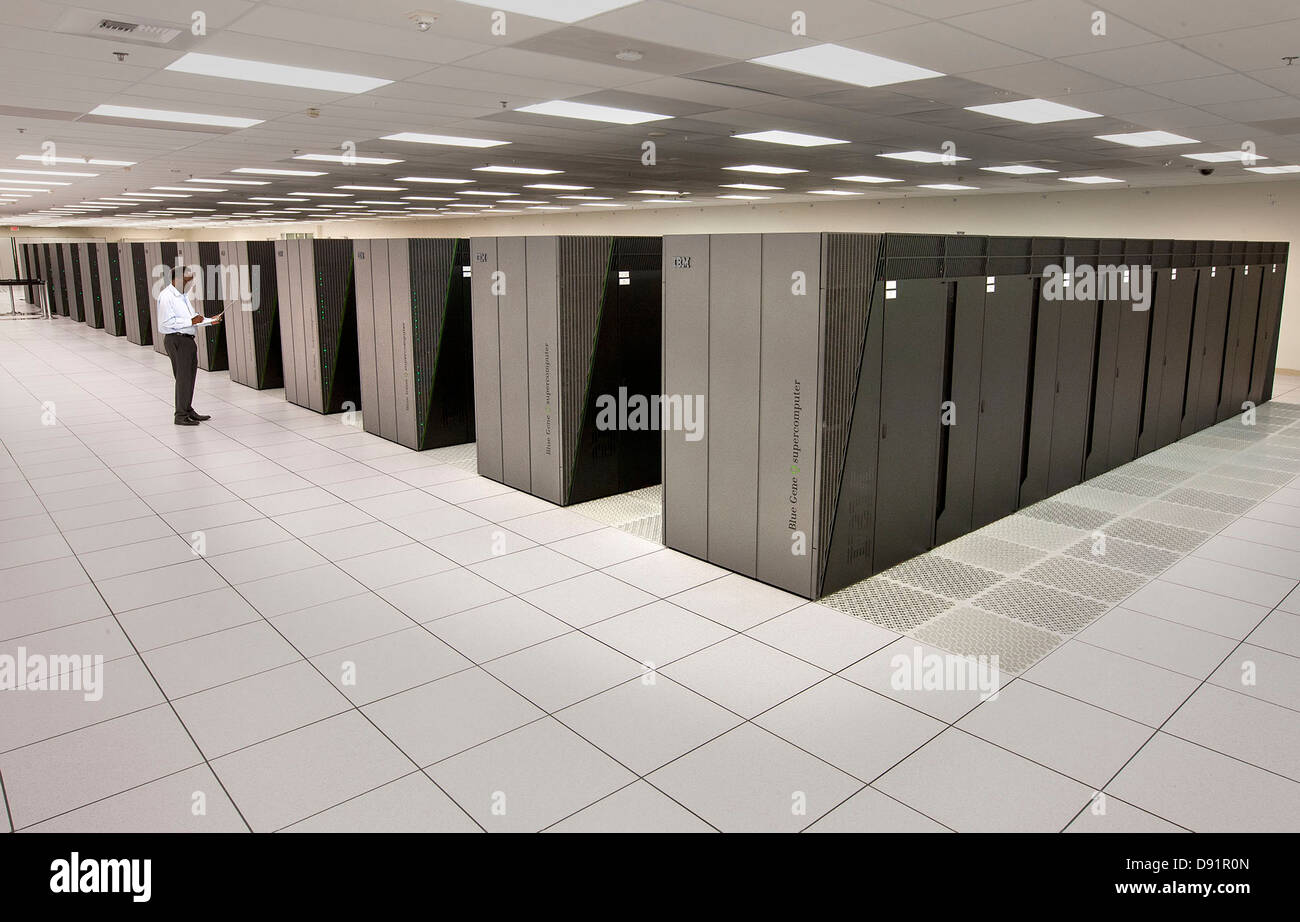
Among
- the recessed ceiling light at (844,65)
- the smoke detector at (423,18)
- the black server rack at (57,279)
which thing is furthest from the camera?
the black server rack at (57,279)

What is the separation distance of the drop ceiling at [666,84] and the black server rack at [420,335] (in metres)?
1.47

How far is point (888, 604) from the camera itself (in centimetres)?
433

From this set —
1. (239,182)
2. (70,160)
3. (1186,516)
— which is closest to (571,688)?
(1186,516)

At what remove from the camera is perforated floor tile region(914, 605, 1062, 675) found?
3746mm

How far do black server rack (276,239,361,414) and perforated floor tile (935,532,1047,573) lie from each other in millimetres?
6611

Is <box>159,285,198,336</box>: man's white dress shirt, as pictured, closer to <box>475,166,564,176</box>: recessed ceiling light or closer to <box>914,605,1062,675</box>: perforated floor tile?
<box>475,166,564,176</box>: recessed ceiling light

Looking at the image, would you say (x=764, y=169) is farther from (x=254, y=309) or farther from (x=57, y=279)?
(x=57, y=279)

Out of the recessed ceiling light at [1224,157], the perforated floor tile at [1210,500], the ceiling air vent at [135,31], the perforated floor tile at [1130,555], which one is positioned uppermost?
the recessed ceiling light at [1224,157]

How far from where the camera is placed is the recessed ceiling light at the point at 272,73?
626 cm

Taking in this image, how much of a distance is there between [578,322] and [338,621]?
2766 mm

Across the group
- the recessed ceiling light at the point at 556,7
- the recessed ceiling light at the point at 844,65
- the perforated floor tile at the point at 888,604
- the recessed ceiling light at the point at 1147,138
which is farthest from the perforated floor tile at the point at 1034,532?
the recessed ceiling light at the point at 1147,138

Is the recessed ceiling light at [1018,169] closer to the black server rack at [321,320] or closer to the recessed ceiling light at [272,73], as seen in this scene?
the recessed ceiling light at [272,73]

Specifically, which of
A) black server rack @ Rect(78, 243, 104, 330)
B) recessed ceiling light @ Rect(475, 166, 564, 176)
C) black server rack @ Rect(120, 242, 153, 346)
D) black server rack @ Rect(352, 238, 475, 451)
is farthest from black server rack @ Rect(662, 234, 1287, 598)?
black server rack @ Rect(78, 243, 104, 330)

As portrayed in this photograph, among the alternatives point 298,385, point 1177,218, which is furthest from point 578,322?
point 1177,218
